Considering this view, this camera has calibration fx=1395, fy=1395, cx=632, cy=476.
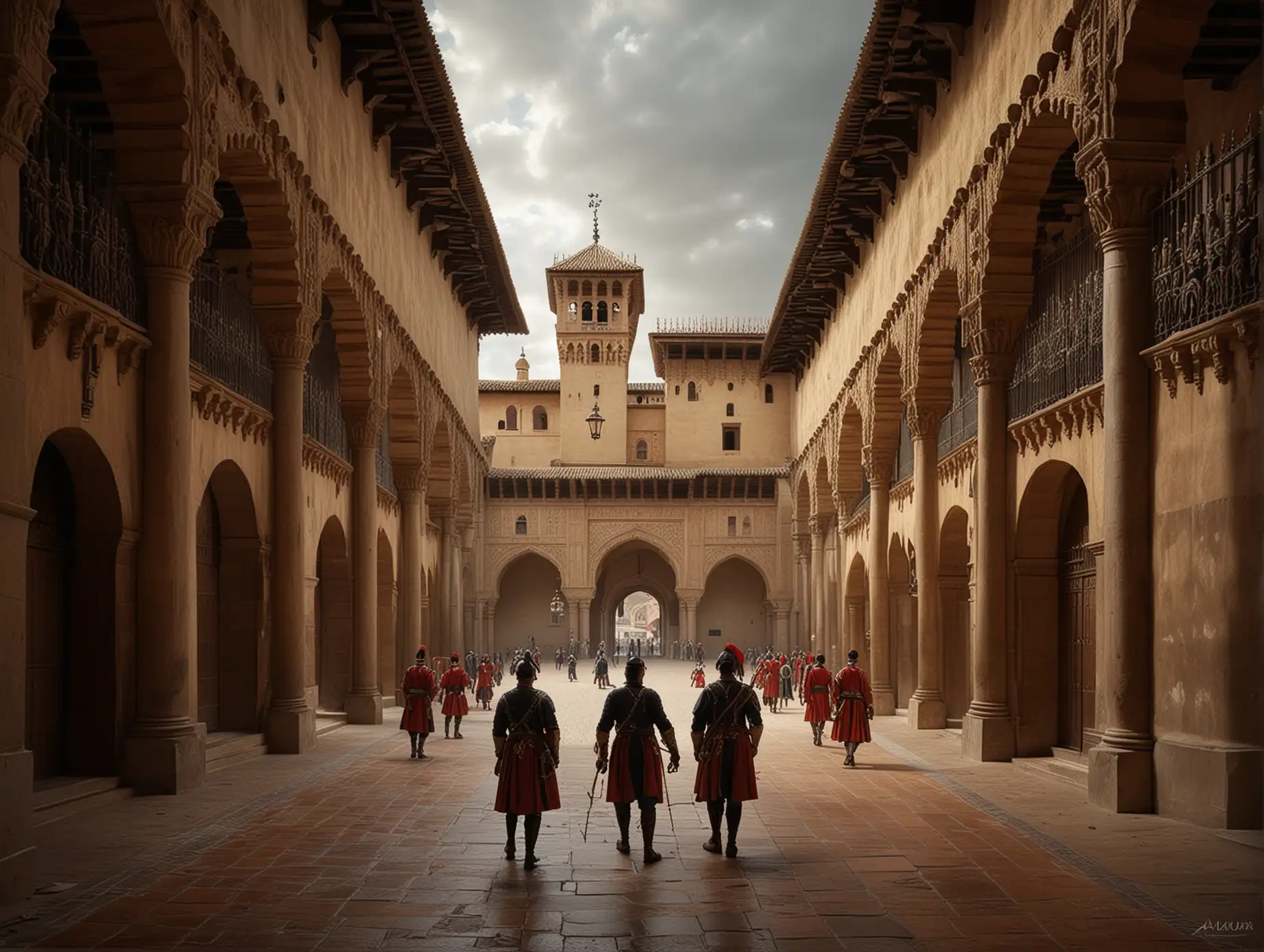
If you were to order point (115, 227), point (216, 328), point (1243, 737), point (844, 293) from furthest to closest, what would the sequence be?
point (844, 293)
point (216, 328)
point (115, 227)
point (1243, 737)

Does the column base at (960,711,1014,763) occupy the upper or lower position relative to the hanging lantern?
lower

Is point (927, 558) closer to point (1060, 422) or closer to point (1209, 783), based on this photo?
→ point (1060, 422)

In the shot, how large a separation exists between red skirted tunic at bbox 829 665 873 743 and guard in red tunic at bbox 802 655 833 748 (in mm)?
2317

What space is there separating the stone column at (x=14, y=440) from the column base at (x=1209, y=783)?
8489 millimetres

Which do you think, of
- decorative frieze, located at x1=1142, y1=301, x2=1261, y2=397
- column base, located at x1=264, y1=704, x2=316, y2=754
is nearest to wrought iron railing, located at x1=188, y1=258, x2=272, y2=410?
column base, located at x1=264, y1=704, x2=316, y2=754

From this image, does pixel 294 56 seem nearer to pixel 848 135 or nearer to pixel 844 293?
pixel 848 135

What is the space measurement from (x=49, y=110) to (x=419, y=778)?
7921mm

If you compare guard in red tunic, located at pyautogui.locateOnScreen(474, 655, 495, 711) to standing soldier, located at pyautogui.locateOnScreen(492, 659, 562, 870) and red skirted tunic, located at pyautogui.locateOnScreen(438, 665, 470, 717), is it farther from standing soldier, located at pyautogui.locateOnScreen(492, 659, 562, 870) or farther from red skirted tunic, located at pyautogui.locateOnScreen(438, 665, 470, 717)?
standing soldier, located at pyautogui.locateOnScreen(492, 659, 562, 870)

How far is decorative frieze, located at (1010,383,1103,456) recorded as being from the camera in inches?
577

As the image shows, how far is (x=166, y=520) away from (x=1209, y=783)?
9.70m

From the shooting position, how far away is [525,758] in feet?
32.3

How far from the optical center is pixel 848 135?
22.8m

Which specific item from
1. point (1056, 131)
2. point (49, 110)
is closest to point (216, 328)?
point (49, 110)

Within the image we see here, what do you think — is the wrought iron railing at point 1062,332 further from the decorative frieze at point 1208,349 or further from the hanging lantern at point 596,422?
the hanging lantern at point 596,422
